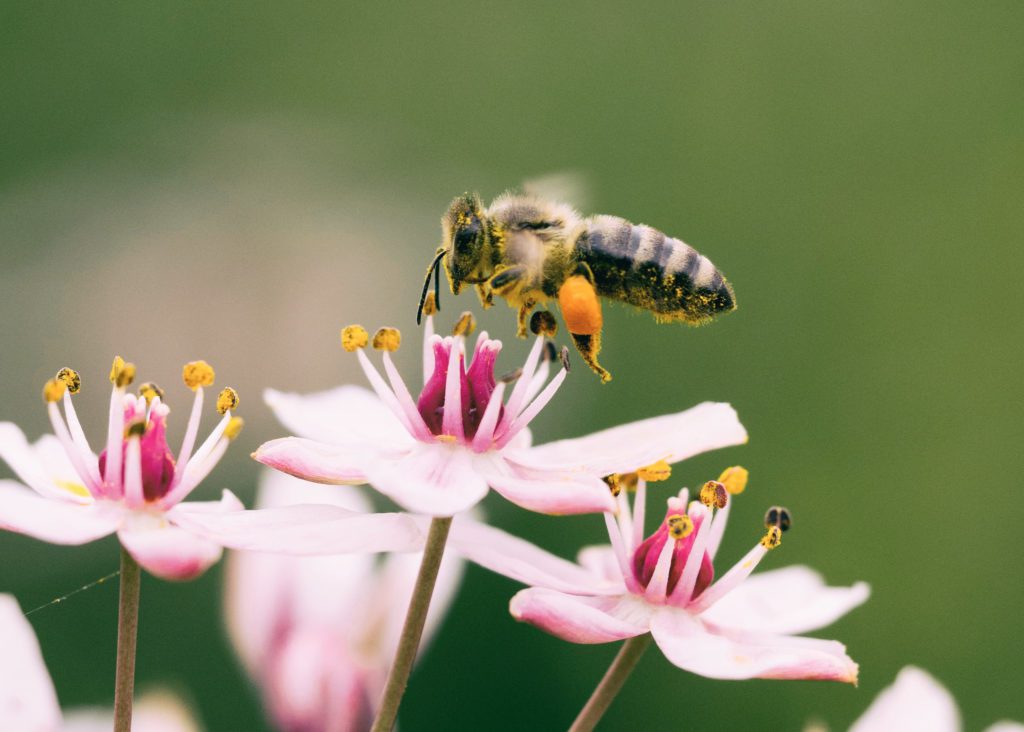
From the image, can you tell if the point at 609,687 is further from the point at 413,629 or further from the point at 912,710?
the point at 912,710

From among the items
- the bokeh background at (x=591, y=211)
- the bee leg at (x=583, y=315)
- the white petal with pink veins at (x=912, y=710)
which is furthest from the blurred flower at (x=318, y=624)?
the bokeh background at (x=591, y=211)

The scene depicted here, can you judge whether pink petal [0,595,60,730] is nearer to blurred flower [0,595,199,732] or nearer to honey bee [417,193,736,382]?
blurred flower [0,595,199,732]

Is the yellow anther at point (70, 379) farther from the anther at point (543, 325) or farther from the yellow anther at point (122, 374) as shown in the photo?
the anther at point (543, 325)

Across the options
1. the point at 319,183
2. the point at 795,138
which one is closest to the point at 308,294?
the point at 319,183

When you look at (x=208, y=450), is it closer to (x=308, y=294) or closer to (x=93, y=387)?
(x=93, y=387)

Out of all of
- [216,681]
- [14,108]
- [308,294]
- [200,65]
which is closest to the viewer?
[216,681]

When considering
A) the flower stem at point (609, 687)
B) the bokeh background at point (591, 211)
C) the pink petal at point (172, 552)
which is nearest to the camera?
the pink petal at point (172, 552)
